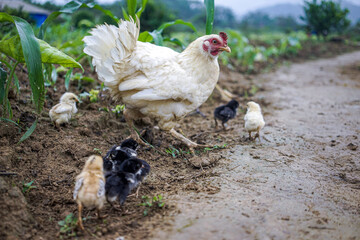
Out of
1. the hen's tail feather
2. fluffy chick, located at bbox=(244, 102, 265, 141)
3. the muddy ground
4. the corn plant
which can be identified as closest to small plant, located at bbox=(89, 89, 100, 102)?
the muddy ground

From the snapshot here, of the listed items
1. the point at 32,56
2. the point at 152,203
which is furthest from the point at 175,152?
the point at 32,56

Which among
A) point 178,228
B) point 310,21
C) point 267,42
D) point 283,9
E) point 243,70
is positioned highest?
point 283,9

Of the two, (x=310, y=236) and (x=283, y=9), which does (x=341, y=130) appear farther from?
(x=283, y=9)

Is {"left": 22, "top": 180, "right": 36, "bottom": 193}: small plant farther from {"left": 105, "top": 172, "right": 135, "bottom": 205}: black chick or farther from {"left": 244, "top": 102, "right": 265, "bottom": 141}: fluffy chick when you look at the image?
{"left": 244, "top": 102, "right": 265, "bottom": 141}: fluffy chick

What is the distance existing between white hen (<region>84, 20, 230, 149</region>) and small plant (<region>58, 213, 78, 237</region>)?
5.09 feet

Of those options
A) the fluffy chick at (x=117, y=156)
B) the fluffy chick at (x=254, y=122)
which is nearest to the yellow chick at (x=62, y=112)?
the fluffy chick at (x=117, y=156)

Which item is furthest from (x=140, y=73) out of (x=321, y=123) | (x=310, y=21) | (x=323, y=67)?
(x=310, y=21)

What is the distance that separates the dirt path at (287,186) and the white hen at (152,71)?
92 cm

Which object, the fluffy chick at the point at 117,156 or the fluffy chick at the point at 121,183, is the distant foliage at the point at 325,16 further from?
the fluffy chick at the point at 121,183

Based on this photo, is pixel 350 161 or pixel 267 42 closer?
pixel 350 161

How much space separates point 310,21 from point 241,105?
40.2 ft

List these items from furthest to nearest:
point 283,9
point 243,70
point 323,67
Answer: point 283,9 → point 323,67 → point 243,70

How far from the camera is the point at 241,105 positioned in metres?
5.98

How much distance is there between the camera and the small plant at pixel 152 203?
2412 mm
